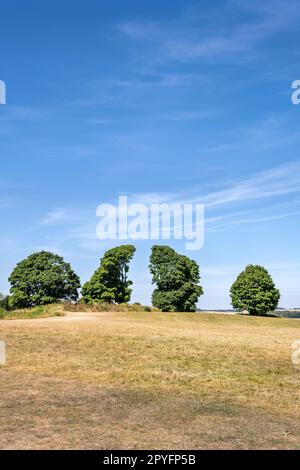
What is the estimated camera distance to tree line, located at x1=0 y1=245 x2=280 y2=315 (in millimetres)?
72938

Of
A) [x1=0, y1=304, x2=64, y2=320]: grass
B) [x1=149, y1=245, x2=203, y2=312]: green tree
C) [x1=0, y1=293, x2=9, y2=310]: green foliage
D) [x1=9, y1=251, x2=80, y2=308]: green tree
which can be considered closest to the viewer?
[x1=0, y1=304, x2=64, y2=320]: grass

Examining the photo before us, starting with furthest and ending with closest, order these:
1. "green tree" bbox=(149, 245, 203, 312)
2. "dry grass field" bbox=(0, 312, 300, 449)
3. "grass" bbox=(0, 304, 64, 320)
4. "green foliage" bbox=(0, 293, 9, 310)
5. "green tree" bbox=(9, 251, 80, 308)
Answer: "green foliage" bbox=(0, 293, 9, 310)
"green tree" bbox=(9, 251, 80, 308)
"green tree" bbox=(149, 245, 203, 312)
"grass" bbox=(0, 304, 64, 320)
"dry grass field" bbox=(0, 312, 300, 449)

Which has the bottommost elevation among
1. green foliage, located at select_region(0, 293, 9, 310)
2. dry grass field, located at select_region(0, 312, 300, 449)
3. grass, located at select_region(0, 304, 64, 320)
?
dry grass field, located at select_region(0, 312, 300, 449)

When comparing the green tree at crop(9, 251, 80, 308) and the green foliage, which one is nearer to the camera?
the green tree at crop(9, 251, 80, 308)

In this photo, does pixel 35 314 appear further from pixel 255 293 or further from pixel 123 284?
pixel 255 293

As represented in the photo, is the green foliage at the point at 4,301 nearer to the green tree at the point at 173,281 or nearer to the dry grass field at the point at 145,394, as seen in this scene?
the green tree at the point at 173,281

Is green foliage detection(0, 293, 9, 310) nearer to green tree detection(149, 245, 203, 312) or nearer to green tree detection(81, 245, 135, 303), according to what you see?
green tree detection(81, 245, 135, 303)

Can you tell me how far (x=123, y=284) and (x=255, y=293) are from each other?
22.0 m

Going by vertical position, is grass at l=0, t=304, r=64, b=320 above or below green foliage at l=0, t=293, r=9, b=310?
below

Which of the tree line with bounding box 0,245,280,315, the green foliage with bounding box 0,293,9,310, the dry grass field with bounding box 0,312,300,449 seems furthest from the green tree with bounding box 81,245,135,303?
the dry grass field with bounding box 0,312,300,449

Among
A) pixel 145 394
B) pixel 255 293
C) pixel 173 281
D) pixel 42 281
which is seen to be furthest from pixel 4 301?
pixel 145 394
